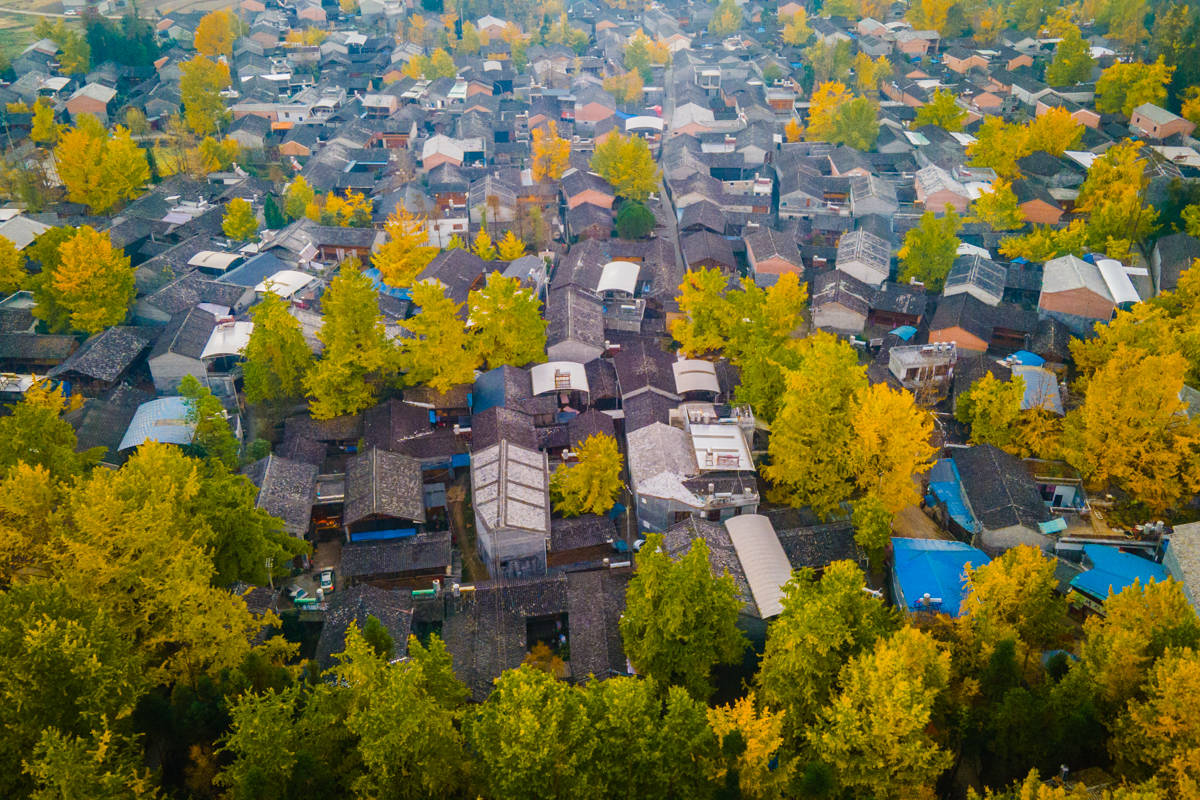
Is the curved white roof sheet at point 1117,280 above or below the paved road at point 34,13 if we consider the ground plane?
above

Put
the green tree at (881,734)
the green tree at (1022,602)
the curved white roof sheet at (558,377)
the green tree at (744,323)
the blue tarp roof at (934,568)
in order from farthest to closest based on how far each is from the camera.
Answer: the curved white roof sheet at (558,377), the green tree at (744,323), the blue tarp roof at (934,568), the green tree at (1022,602), the green tree at (881,734)

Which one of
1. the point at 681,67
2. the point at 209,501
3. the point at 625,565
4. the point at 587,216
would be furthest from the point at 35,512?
the point at 681,67

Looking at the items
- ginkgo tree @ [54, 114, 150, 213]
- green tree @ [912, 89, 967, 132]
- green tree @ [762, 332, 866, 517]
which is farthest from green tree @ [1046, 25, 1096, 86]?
ginkgo tree @ [54, 114, 150, 213]

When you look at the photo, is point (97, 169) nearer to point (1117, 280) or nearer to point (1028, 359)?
point (1028, 359)

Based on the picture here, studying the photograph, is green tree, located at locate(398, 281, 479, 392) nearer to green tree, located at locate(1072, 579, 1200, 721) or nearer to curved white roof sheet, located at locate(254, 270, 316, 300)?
curved white roof sheet, located at locate(254, 270, 316, 300)

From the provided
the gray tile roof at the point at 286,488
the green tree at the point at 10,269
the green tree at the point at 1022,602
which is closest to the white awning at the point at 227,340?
the gray tile roof at the point at 286,488

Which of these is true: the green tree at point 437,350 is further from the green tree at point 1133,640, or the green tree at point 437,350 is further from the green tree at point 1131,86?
the green tree at point 1131,86

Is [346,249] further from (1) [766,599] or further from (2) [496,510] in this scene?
(1) [766,599]

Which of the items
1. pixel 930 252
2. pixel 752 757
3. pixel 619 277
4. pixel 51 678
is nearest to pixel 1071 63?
pixel 930 252

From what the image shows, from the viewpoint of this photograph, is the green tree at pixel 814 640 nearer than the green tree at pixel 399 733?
No
